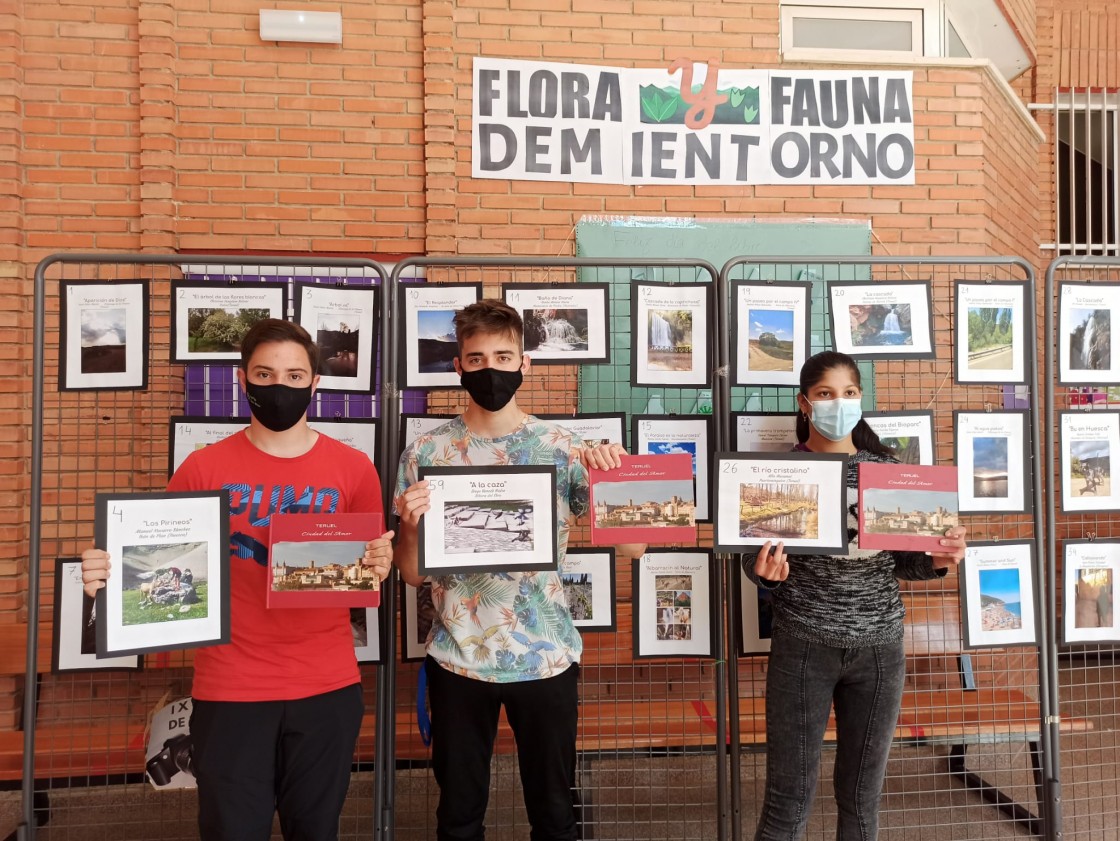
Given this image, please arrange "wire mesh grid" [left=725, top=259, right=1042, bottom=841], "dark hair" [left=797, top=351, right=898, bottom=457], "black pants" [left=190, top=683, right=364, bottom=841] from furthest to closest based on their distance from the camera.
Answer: "wire mesh grid" [left=725, top=259, right=1042, bottom=841], "dark hair" [left=797, top=351, right=898, bottom=457], "black pants" [left=190, top=683, right=364, bottom=841]

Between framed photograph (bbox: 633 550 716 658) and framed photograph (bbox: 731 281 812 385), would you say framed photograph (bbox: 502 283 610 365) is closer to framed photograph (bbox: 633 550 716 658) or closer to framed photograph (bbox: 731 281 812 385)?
framed photograph (bbox: 731 281 812 385)

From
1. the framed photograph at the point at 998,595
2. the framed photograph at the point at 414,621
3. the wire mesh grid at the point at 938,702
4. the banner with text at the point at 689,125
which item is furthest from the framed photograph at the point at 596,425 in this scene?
the banner with text at the point at 689,125

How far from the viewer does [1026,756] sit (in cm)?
416

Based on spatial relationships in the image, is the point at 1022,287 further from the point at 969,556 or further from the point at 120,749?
the point at 120,749

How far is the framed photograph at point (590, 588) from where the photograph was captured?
293cm

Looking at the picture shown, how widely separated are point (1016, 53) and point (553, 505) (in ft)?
22.5

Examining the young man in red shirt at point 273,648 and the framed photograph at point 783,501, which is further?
the framed photograph at point 783,501

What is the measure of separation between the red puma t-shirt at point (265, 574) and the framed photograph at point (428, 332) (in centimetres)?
69

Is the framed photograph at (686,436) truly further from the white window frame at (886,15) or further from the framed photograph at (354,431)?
the white window frame at (886,15)

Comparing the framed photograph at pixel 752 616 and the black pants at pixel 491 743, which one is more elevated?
the framed photograph at pixel 752 616

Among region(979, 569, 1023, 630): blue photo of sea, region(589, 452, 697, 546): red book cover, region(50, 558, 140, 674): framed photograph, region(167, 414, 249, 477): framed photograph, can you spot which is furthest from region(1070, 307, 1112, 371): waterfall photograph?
region(50, 558, 140, 674): framed photograph

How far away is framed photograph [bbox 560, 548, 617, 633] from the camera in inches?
115

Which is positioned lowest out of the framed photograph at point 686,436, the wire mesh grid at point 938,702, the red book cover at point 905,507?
the wire mesh grid at point 938,702

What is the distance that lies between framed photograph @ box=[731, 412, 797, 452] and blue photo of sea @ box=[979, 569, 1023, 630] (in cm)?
94
